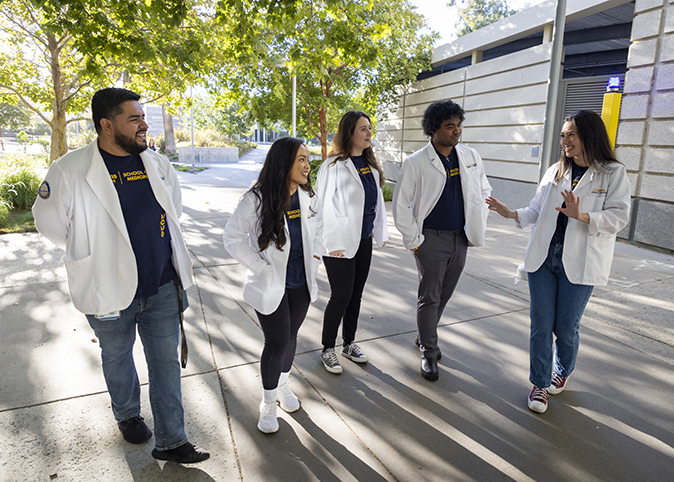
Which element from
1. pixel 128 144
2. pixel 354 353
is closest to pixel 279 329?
pixel 354 353

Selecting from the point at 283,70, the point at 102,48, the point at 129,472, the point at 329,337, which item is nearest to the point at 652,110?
the point at 329,337

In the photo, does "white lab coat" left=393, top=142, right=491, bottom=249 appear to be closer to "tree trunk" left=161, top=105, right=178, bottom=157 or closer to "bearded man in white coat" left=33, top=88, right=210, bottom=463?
"bearded man in white coat" left=33, top=88, right=210, bottom=463

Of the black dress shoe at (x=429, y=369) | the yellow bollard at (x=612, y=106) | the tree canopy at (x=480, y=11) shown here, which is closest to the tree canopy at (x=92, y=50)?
the black dress shoe at (x=429, y=369)

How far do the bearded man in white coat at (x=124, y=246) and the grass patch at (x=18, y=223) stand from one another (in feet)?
24.1

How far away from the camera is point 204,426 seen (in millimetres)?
2920

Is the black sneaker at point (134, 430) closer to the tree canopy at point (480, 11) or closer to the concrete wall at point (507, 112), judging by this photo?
the concrete wall at point (507, 112)

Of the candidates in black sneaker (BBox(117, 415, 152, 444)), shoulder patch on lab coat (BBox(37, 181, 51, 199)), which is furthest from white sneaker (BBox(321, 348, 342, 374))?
shoulder patch on lab coat (BBox(37, 181, 51, 199))

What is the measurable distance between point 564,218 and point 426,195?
0.97m

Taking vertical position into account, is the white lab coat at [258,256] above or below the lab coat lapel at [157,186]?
below

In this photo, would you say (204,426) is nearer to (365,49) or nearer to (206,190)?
(365,49)

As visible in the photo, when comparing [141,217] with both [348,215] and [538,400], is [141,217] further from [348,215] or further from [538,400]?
[538,400]

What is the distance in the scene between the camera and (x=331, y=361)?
3.65 meters

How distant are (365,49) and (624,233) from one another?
6042mm

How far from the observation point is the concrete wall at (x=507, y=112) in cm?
1127
